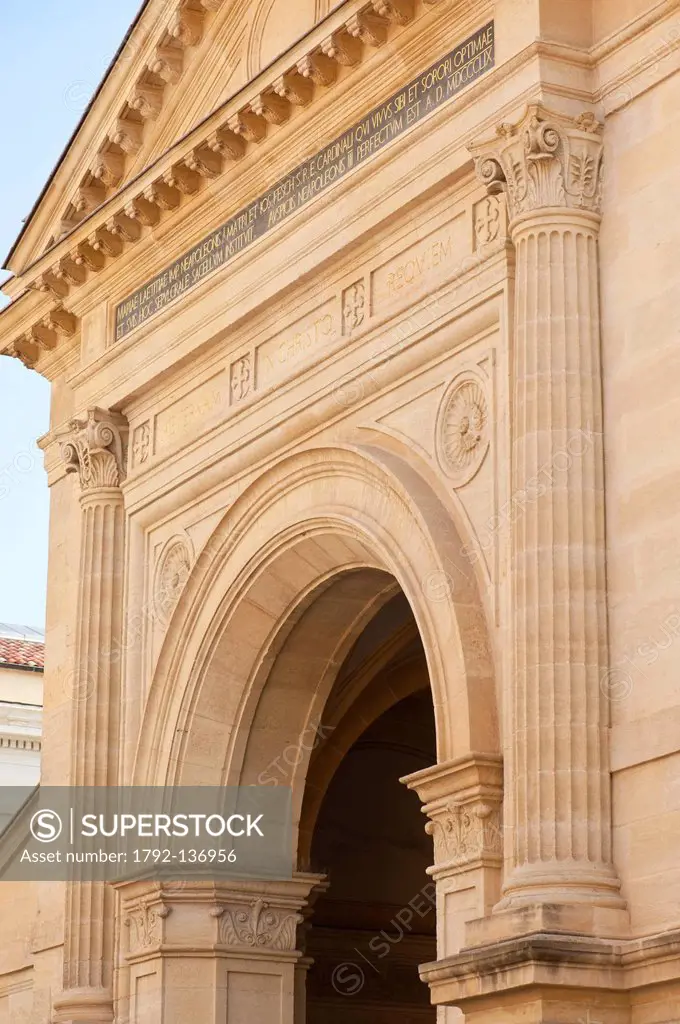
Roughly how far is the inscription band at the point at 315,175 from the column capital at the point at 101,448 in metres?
0.91

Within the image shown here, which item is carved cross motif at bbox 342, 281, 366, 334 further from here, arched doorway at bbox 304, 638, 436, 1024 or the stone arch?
arched doorway at bbox 304, 638, 436, 1024

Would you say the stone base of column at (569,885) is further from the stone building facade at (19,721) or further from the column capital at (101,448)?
the stone building facade at (19,721)

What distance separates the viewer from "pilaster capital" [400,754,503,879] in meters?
16.5

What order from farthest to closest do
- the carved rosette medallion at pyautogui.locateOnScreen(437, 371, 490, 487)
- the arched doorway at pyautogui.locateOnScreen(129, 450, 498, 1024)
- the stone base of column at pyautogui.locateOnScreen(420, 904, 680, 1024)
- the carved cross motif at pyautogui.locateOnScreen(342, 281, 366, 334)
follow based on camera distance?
the carved cross motif at pyautogui.locateOnScreen(342, 281, 366, 334), the carved rosette medallion at pyautogui.locateOnScreen(437, 371, 490, 487), the arched doorway at pyautogui.locateOnScreen(129, 450, 498, 1024), the stone base of column at pyautogui.locateOnScreen(420, 904, 680, 1024)

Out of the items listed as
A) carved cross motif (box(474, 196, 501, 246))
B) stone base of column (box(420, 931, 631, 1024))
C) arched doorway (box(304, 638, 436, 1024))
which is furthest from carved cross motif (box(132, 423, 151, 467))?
stone base of column (box(420, 931, 631, 1024))

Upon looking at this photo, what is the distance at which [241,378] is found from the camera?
2081cm

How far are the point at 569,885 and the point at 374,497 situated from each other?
4764 mm

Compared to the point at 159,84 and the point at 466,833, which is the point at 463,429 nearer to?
the point at 466,833

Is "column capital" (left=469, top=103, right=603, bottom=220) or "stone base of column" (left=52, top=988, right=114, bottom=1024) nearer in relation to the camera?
"column capital" (left=469, top=103, right=603, bottom=220)

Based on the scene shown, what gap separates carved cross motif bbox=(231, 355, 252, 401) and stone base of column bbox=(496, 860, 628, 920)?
22.8 ft

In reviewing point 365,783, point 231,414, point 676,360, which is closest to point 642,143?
point 676,360

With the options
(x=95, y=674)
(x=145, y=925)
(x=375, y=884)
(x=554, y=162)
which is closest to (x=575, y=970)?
(x=554, y=162)

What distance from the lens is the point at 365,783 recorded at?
2714cm

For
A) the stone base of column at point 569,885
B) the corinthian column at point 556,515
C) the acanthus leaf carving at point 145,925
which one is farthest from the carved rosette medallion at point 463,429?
the acanthus leaf carving at point 145,925
